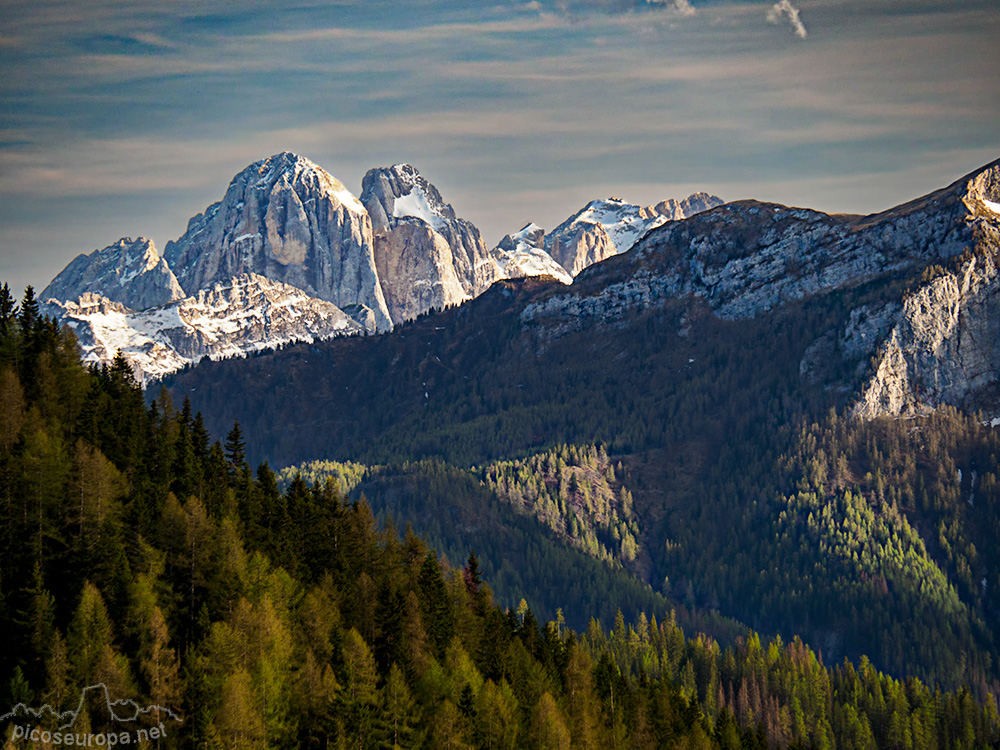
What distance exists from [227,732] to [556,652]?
2253 inches

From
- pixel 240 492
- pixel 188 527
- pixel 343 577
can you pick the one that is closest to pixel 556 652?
pixel 343 577

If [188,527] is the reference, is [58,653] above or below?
below

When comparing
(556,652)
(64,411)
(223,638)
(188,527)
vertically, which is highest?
(64,411)

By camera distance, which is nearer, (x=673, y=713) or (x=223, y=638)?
(x=223, y=638)

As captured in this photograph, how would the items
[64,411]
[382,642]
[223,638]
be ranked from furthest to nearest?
[64,411] < [382,642] < [223,638]

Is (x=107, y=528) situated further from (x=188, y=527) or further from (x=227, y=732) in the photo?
(x=227, y=732)

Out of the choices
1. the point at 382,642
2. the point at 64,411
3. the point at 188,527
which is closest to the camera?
the point at 188,527

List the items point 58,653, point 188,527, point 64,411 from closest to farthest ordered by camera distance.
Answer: point 58,653 < point 188,527 < point 64,411

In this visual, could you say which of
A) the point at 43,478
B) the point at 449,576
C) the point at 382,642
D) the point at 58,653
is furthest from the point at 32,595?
the point at 449,576

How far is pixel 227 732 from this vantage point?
94.6 meters

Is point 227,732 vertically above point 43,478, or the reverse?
point 43,478

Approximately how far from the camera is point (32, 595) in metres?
95.9

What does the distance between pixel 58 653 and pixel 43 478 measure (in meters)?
19.4

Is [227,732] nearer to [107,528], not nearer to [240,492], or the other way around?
[107,528]
